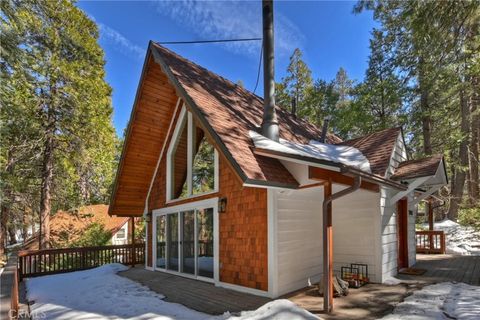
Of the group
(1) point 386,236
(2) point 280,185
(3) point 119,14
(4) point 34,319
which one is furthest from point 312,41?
(4) point 34,319

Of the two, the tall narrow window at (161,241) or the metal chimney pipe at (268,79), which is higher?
the metal chimney pipe at (268,79)

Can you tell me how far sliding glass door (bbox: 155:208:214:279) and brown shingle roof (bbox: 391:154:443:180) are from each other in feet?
14.4

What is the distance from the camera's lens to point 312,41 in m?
14.2

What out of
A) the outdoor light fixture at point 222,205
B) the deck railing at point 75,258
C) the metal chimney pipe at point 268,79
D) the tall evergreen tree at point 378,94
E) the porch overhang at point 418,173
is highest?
the tall evergreen tree at point 378,94

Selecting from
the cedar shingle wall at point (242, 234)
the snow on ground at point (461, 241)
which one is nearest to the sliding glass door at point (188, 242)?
the cedar shingle wall at point (242, 234)

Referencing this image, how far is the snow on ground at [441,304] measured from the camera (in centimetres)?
412

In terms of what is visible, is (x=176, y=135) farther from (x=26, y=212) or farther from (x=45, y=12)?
(x=26, y=212)

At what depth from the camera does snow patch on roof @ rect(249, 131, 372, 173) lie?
17.8 feet

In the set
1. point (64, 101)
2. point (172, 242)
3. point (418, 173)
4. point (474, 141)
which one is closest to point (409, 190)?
point (418, 173)

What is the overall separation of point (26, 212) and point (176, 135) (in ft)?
33.2

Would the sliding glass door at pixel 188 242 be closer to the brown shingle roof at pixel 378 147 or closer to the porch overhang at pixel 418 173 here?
the brown shingle roof at pixel 378 147

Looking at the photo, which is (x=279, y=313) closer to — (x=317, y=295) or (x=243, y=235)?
(x=317, y=295)

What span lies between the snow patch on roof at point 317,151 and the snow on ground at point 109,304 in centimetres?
235

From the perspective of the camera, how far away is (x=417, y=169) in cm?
714
